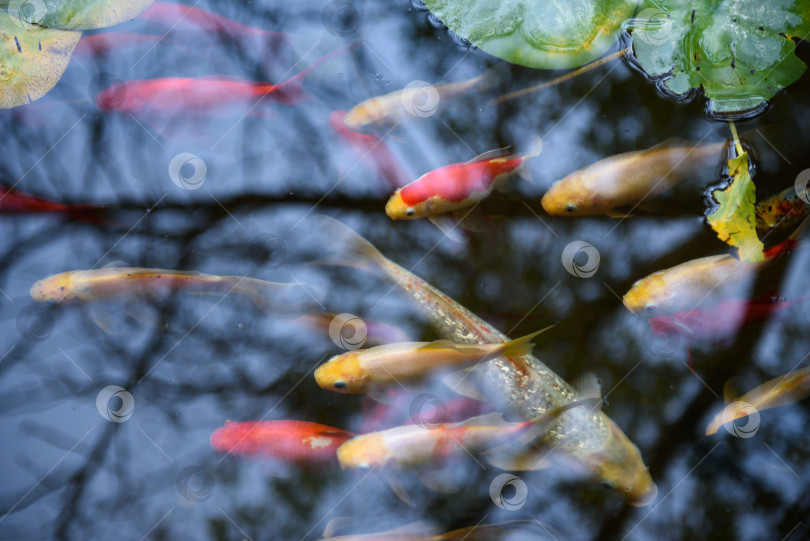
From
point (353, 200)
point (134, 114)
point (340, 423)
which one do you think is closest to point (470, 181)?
point (353, 200)

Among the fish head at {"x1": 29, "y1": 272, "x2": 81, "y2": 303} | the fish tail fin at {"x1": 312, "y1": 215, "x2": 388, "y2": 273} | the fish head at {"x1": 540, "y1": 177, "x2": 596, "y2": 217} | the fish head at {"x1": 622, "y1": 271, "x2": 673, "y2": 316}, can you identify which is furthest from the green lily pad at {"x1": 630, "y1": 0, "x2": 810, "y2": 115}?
the fish head at {"x1": 29, "y1": 272, "x2": 81, "y2": 303}

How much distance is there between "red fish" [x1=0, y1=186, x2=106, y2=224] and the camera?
3248 millimetres

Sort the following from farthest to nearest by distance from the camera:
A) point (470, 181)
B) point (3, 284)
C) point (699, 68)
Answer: point (3, 284), point (470, 181), point (699, 68)

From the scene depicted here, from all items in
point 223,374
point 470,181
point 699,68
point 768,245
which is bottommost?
point 223,374

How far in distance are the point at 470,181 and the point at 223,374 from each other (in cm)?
187

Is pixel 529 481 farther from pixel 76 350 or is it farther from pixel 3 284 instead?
pixel 3 284

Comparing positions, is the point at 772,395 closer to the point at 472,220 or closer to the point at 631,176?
the point at 631,176

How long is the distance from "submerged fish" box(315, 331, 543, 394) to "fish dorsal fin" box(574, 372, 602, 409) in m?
0.42

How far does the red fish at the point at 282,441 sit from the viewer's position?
3.00 meters

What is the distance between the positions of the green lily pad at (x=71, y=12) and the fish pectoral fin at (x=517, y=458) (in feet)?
11.1

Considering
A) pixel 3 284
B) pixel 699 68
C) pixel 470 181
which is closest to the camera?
pixel 699 68

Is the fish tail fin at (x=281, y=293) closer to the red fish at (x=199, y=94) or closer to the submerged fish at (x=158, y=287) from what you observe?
the submerged fish at (x=158, y=287)

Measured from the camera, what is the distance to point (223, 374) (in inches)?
124

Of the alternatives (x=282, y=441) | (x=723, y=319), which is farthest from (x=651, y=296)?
(x=282, y=441)
